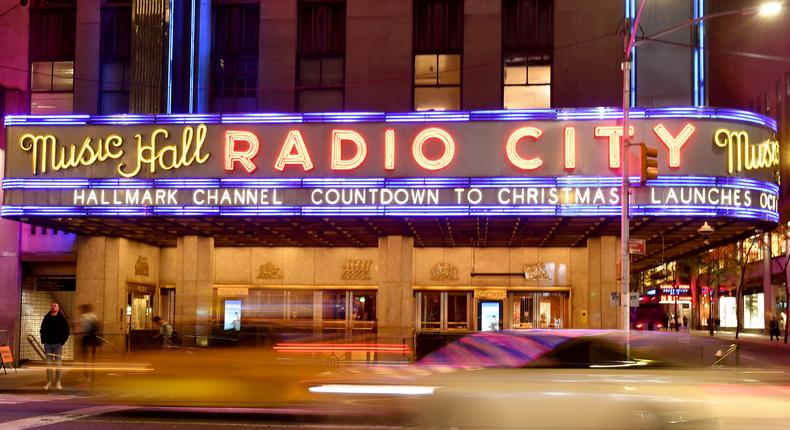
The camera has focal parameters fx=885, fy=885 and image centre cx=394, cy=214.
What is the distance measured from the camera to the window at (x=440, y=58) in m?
32.6

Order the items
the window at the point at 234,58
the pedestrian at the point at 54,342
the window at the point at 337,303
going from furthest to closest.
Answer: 1. the window at the point at 337,303
2. the window at the point at 234,58
3. the pedestrian at the point at 54,342

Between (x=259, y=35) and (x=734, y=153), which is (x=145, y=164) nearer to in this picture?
(x=259, y=35)

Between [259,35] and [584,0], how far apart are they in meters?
12.1

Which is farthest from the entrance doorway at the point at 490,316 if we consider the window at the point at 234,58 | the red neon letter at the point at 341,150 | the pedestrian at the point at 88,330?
the pedestrian at the point at 88,330

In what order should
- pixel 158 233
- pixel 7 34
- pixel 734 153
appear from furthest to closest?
pixel 7 34 → pixel 158 233 → pixel 734 153

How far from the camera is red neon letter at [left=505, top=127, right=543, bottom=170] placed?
2530 centimetres

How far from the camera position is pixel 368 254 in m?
35.4

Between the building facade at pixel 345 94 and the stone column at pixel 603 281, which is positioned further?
the building facade at pixel 345 94

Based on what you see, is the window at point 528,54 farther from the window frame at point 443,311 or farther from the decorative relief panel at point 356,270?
the decorative relief panel at point 356,270

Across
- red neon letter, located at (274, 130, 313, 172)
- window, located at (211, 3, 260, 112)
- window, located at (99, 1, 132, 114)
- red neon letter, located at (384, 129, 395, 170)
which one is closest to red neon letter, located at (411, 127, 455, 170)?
red neon letter, located at (384, 129, 395, 170)

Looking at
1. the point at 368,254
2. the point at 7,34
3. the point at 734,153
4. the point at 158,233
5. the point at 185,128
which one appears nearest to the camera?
the point at 734,153

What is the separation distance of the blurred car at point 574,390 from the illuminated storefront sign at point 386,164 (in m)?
14.9

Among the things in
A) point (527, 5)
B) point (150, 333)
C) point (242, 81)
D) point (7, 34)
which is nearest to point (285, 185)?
point (150, 333)

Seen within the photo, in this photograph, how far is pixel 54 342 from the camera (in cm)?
2084
